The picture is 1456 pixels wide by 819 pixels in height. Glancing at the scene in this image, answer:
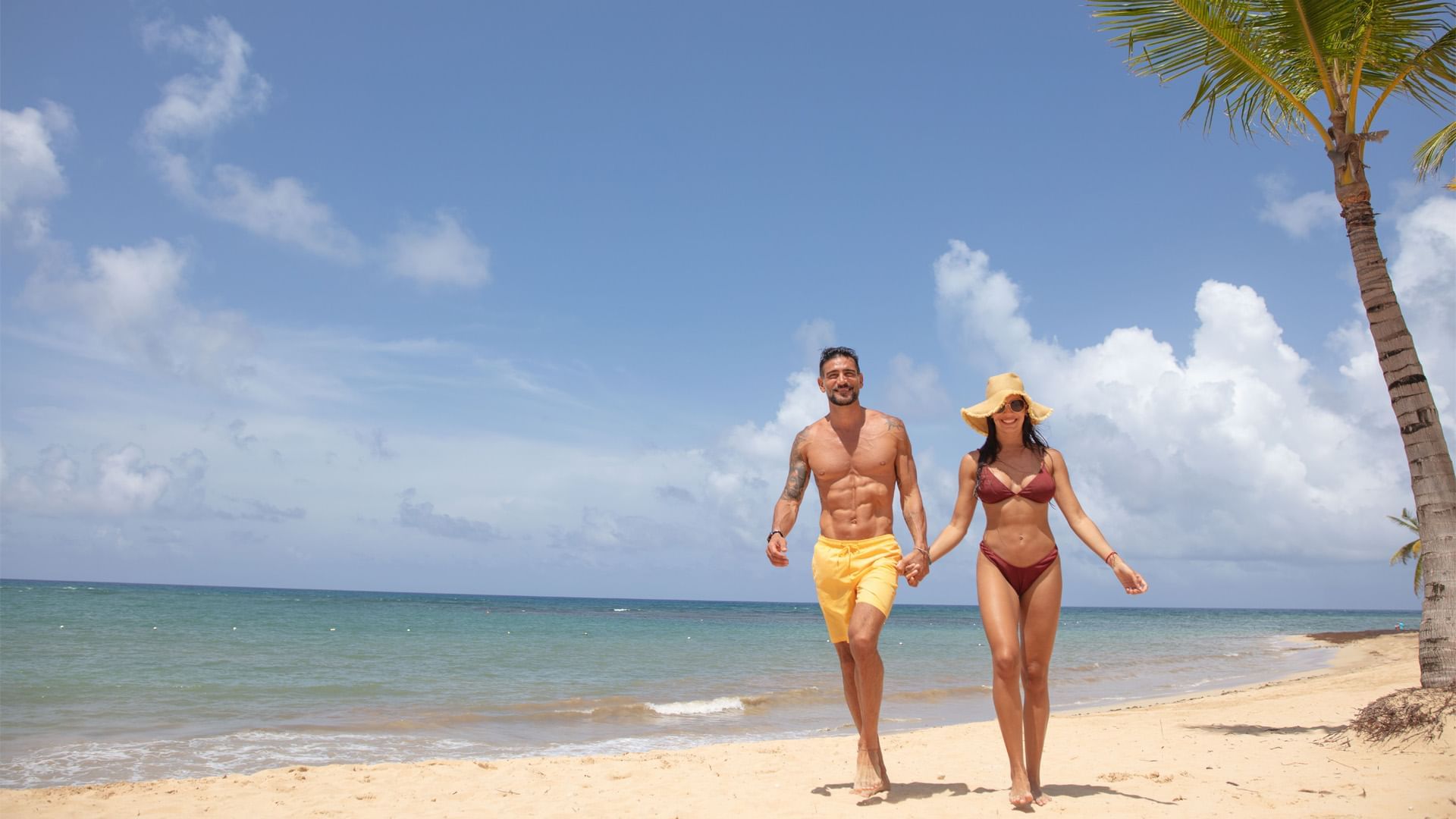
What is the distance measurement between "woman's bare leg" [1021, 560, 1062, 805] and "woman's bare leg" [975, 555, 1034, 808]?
0.04 m

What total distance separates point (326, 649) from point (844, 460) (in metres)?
22.0

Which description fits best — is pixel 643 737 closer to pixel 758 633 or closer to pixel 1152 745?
pixel 1152 745

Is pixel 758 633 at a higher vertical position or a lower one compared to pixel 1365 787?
lower

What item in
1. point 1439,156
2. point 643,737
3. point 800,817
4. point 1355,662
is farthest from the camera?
point 1355,662

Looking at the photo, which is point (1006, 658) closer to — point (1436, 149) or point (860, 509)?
point (860, 509)

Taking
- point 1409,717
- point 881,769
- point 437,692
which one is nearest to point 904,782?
point 881,769

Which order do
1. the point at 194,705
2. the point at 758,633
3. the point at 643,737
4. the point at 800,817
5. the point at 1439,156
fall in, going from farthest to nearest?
the point at 758,633 → the point at 194,705 → the point at 643,737 → the point at 1439,156 → the point at 800,817

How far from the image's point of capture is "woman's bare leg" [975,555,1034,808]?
14.6 ft

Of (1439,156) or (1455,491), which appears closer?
(1455,491)

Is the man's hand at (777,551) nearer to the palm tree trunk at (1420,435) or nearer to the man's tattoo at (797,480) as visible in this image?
the man's tattoo at (797,480)

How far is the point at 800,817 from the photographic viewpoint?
4.93 m

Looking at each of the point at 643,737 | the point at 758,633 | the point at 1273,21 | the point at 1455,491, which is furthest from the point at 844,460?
the point at 758,633

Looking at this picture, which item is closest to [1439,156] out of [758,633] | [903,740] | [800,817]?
[903,740]

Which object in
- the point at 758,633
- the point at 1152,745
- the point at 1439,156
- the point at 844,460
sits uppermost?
the point at 1439,156
